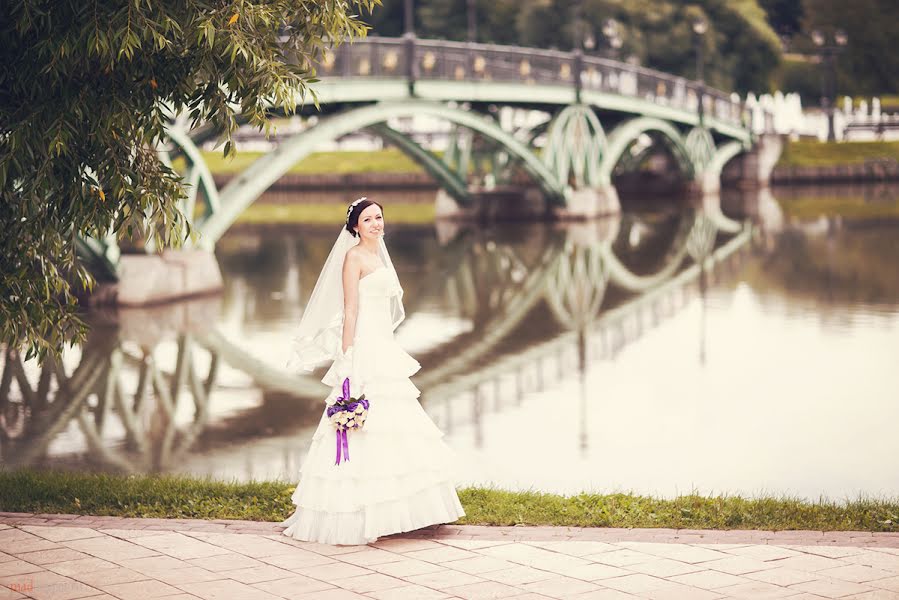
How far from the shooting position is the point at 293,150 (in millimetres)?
24578

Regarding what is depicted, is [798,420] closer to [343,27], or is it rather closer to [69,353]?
[343,27]

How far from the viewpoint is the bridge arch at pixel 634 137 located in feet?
142

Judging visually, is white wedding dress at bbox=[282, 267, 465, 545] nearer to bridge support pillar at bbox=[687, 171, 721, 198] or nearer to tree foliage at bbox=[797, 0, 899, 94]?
bridge support pillar at bbox=[687, 171, 721, 198]

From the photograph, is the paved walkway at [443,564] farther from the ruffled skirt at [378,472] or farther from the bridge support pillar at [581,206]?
the bridge support pillar at [581,206]

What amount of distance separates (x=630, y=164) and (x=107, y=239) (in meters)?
42.2

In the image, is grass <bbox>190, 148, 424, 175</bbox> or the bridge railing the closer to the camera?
the bridge railing

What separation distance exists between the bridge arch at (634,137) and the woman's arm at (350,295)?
3585 cm

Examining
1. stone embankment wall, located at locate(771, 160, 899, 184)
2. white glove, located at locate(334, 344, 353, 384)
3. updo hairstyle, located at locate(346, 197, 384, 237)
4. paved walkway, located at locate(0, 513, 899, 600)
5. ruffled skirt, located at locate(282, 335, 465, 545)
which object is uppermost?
stone embankment wall, located at locate(771, 160, 899, 184)

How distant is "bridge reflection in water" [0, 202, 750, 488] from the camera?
12.7 metres

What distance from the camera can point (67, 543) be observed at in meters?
7.36

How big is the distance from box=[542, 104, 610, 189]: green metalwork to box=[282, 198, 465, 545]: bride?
32.2 metres

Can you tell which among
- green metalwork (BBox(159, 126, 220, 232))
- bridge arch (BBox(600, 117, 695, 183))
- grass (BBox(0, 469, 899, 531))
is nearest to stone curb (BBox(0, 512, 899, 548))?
grass (BBox(0, 469, 899, 531))

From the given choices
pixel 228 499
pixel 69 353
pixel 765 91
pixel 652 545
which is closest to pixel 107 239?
pixel 69 353

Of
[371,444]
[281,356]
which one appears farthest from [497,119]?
[371,444]
